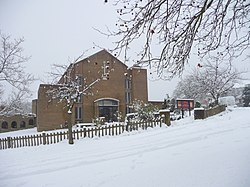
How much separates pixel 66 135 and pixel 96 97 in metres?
20.3

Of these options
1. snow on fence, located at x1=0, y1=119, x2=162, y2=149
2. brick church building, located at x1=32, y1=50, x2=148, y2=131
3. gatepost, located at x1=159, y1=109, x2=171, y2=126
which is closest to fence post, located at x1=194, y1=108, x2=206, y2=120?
gatepost, located at x1=159, y1=109, x2=171, y2=126

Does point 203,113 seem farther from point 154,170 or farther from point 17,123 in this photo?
point 17,123

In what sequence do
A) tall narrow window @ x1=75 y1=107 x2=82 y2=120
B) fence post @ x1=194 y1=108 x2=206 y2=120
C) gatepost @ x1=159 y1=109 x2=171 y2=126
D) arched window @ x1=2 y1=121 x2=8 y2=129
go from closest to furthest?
gatepost @ x1=159 y1=109 x2=171 y2=126 → fence post @ x1=194 y1=108 x2=206 y2=120 → tall narrow window @ x1=75 y1=107 x2=82 y2=120 → arched window @ x1=2 y1=121 x2=8 y2=129

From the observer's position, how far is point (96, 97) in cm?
3816

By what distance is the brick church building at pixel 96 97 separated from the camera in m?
34.0

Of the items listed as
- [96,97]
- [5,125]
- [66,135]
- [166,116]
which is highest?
[96,97]

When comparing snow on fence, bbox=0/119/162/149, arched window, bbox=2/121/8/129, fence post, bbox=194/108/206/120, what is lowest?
arched window, bbox=2/121/8/129

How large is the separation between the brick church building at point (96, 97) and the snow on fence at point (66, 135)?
14810 millimetres

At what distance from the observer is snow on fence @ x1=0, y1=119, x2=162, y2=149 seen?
17344 mm

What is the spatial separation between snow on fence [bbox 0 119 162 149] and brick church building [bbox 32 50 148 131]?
1481cm

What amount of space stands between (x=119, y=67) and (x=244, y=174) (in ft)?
114

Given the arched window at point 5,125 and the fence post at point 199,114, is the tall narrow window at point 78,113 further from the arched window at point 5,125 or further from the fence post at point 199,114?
the fence post at point 199,114

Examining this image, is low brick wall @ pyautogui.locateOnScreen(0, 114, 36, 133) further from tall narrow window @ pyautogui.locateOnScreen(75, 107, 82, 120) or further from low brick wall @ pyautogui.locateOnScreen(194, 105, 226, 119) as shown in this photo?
low brick wall @ pyautogui.locateOnScreen(194, 105, 226, 119)

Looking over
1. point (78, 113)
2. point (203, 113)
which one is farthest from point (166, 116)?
point (78, 113)
